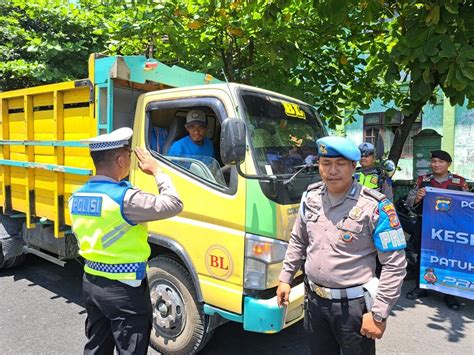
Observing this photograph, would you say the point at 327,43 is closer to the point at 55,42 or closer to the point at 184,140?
the point at 184,140

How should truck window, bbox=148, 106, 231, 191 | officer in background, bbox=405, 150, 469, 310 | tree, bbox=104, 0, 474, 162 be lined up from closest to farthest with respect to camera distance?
1. truck window, bbox=148, 106, 231, 191
2. tree, bbox=104, 0, 474, 162
3. officer in background, bbox=405, 150, 469, 310

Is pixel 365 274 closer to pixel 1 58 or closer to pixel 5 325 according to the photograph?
pixel 5 325

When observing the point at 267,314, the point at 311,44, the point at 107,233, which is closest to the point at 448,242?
the point at 267,314

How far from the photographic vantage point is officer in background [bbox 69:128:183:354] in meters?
2.00

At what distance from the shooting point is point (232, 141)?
244cm

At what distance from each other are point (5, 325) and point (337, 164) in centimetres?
360

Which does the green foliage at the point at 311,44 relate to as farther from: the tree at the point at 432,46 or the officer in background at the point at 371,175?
the officer in background at the point at 371,175

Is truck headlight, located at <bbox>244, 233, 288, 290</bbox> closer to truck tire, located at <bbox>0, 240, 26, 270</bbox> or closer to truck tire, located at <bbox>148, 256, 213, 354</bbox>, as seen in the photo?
truck tire, located at <bbox>148, 256, 213, 354</bbox>

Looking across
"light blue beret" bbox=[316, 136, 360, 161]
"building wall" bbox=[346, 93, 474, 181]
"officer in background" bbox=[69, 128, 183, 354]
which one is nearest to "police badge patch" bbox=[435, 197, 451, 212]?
"light blue beret" bbox=[316, 136, 360, 161]

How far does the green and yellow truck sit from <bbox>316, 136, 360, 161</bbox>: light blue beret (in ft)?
2.07

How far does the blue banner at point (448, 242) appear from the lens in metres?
4.23

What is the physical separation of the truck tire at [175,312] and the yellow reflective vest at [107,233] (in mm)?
1015

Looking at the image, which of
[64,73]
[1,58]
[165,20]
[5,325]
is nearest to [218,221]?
[5,325]

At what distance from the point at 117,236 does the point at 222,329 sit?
2.10 meters
